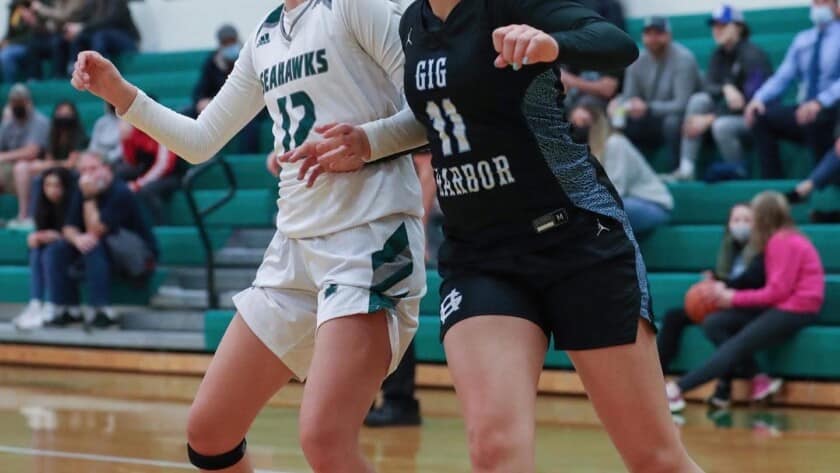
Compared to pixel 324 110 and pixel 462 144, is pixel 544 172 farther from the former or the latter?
pixel 324 110

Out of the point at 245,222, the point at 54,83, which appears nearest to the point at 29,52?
the point at 54,83

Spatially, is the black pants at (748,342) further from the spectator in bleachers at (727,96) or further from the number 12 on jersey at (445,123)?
the number 12 on jersey at (445,123)

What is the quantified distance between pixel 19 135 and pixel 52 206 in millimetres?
2086

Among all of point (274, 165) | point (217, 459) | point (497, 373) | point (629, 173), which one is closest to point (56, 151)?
point (629, 173)

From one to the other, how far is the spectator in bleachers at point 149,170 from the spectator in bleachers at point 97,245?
0.80 m

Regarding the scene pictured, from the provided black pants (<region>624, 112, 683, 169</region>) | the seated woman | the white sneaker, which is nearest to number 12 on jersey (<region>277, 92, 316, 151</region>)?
black pants (<region>624, 112, 683, 169</region>)

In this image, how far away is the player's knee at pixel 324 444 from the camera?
3.97m

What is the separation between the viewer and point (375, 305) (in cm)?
413

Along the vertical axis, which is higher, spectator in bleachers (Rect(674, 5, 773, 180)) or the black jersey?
the black jersey

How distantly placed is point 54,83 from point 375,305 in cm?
1201

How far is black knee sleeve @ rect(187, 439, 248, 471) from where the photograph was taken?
14.2ft

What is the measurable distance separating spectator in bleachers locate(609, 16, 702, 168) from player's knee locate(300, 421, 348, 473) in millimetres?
7224

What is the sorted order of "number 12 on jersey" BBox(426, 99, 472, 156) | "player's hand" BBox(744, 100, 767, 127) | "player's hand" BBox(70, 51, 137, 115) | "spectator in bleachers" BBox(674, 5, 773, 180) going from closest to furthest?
"number 12 on jersey" BBox(426, 99, 472, 156)
"player's hand" BBox(70, 51, 137, 115)
"player's hand" BBox(744, 100, 767, 127)
"spectator in bleachers" BBox(674, 5, 773, 180)

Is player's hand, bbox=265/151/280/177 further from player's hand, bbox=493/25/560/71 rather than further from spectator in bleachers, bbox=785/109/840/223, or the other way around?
spectator in bleachers, bbox=785/109/840/223
